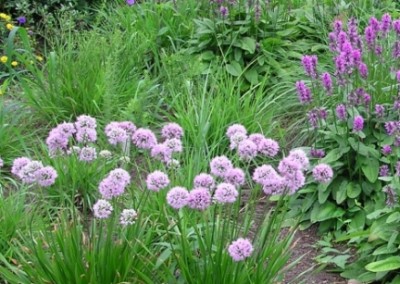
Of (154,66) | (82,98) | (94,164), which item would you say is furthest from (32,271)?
(154,66)

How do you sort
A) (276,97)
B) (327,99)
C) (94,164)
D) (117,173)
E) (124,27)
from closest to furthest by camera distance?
(117,173)
(94,164)
(327,99)
(276,97)
(124,27)

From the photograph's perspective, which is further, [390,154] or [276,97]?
[276,97]

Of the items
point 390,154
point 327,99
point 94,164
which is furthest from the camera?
point 327,99

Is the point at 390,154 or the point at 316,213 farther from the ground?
the point at 390,154

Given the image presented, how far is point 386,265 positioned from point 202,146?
138 cm

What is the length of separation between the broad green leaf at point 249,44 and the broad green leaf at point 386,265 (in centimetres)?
234

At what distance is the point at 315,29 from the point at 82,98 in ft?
6.41

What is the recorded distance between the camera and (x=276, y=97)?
15.7ft

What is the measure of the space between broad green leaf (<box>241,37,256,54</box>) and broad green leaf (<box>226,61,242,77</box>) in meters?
0.13

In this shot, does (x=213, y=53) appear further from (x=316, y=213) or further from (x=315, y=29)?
(x=316, y=213)

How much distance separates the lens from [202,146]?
4.12 metres

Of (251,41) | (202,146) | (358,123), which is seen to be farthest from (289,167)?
(251,41)

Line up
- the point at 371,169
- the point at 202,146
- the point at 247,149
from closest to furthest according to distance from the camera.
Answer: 1. the point at 247,149
2. the point at 371,169
3. the point at 202,146

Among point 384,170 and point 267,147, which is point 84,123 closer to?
point 267,147
